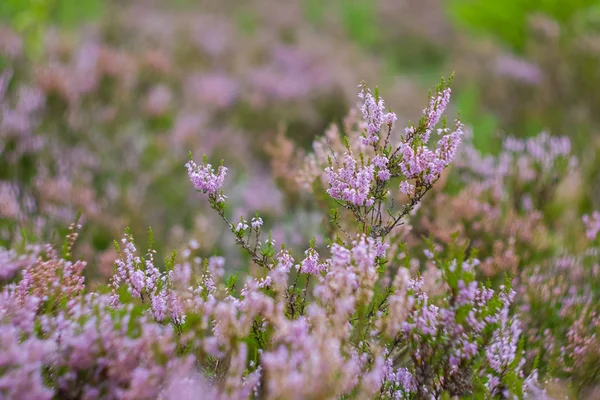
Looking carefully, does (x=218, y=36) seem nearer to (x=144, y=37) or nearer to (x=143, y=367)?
(x=144, y=37)

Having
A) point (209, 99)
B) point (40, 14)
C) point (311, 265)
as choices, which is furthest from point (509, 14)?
point (311, 265)

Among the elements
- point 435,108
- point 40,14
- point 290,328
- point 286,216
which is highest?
point 435,108

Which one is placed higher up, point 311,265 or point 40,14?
point 311,265

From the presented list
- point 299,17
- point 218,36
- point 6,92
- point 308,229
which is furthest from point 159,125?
point 299,17

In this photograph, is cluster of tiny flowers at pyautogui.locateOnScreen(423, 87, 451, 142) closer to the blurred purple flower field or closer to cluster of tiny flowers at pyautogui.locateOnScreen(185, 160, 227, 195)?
the blurred purple flower field

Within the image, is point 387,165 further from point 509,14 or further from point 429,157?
point 509,14

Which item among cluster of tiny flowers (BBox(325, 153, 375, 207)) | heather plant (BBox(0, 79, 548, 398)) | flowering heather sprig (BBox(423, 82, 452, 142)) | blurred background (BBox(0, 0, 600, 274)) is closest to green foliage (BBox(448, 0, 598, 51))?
blurred background (BBox(0, 0, 600, 274))
